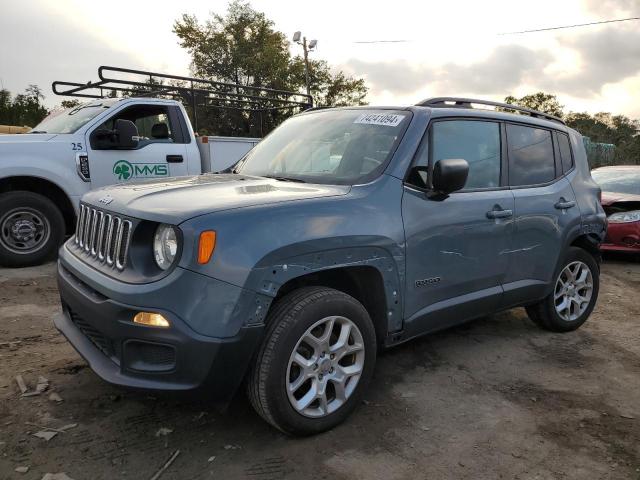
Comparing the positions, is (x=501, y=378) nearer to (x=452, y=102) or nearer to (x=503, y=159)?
(x=503, y=159)

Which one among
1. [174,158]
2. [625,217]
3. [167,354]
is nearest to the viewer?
[167,354]

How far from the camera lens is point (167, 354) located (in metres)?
2.34

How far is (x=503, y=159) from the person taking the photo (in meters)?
3.80

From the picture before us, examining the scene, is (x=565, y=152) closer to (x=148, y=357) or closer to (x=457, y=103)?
(x=457, y=103)

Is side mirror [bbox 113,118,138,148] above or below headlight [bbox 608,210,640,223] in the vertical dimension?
above

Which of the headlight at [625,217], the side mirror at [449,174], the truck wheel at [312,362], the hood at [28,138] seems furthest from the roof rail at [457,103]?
the hood at [28,138]

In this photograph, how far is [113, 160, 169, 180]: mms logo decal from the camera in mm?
6324

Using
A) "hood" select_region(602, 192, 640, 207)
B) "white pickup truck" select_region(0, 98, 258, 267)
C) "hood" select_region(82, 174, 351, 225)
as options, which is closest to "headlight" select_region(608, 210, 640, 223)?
"hood" select_region(602, 192, 640, 207)

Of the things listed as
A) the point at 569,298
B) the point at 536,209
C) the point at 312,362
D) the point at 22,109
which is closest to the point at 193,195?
the point at 312,362

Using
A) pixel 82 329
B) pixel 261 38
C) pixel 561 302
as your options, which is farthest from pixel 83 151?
pixel 261 38

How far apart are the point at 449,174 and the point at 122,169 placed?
4574 mm

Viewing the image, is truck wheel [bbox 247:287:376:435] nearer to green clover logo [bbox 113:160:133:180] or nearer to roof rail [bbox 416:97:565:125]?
roof rail [bbox 416:97:565:125]

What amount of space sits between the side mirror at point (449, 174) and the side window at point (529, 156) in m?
0.92

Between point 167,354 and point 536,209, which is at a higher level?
point 536,209
